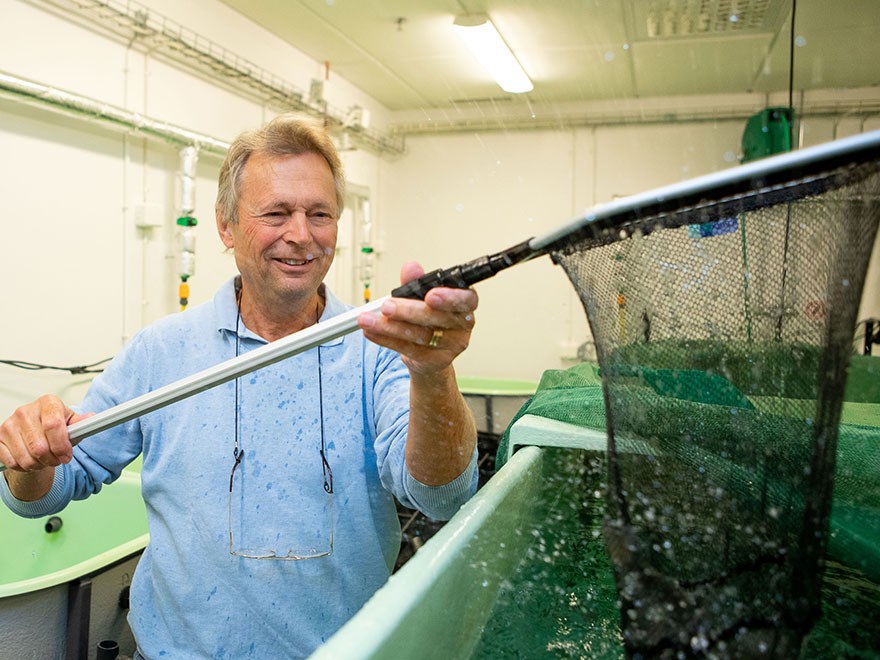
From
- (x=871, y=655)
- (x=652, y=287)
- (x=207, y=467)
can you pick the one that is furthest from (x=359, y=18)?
(x=871, y=655)

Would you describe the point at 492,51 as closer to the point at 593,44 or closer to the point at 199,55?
the point at 593,44

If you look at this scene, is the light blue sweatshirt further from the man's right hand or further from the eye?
the eye

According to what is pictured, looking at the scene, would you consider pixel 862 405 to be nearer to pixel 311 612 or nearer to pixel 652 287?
pixel 652 287

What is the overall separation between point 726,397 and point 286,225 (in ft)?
2.29

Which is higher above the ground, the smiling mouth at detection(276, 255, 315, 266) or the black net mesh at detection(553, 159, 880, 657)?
the smiling mouth at detection(276, 255, 315, 266)

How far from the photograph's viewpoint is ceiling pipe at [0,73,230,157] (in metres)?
1.96

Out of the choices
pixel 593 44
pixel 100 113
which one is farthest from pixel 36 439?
pixel 593 44

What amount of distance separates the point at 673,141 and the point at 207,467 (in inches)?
154

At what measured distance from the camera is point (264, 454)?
998 millimetres

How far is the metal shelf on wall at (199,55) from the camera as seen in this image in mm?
2285

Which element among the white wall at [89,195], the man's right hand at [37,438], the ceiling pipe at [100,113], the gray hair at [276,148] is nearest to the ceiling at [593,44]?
the white wall at [89,195]

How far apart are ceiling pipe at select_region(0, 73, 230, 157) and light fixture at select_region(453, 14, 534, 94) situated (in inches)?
51.9

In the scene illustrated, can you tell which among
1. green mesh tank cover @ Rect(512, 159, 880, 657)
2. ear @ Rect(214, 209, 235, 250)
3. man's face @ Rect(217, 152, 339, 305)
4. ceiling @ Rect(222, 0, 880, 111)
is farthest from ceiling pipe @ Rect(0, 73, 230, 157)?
green mesh tank cover @ Rect(512, 159, 880, 657)

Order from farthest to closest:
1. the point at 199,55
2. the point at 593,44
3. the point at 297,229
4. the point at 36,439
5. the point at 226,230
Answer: the point at 593,44 < the point at 199,55 < the point at 226,230 < the point at 297,229 < the point at 36,439
